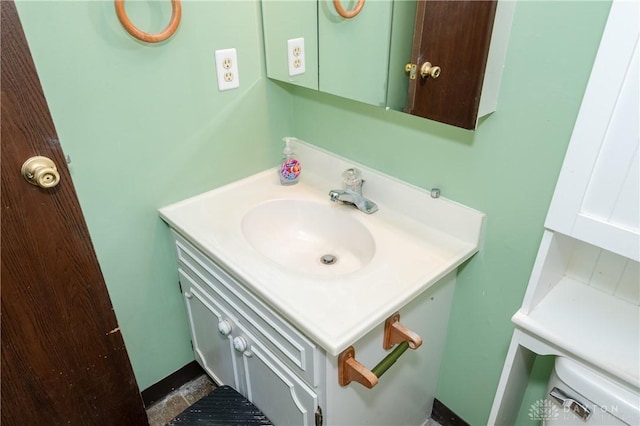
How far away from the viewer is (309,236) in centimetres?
147

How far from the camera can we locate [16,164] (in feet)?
3.02

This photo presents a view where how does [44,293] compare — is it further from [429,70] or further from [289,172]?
[429,70]

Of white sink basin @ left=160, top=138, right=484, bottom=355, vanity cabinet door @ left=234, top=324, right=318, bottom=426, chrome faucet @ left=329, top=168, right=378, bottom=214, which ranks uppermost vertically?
chrome faucet @ left=329, top=168, right=378, bottom=214

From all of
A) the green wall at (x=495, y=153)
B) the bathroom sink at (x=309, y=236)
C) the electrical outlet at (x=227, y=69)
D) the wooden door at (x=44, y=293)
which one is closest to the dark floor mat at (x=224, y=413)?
the wooden door at (x=44, y=293)

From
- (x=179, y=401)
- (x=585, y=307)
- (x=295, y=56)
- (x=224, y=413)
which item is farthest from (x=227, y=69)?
(x=179, y=401)

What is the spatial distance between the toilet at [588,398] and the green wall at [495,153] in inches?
9.1

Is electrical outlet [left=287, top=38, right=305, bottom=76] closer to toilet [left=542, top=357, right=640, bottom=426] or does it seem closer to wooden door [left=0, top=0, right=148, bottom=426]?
wooden door [left=0, top=0, right=148, bottom=426]

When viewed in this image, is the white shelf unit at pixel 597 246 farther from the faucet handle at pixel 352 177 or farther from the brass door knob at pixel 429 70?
the faucet handle at pixel 352 177

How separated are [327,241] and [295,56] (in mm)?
606

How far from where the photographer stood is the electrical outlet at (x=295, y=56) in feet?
4.47

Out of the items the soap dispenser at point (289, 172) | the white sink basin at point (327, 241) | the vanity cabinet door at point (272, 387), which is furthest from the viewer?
the soap dispenser at point (289, 172)

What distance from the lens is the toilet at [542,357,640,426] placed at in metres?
0.85

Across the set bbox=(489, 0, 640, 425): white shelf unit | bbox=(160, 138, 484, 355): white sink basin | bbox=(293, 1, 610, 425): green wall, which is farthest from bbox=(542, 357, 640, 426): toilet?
bbox=(160, 138, 484, 355): white sink basin

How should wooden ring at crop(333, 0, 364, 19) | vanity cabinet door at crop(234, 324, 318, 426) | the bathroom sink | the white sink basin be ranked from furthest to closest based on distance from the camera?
the bathroom sink
wooden ring at crop(333, 0, 364, 19)
vanity cabinet door at crop(234, 324, 318, 426)
the white sink basin
